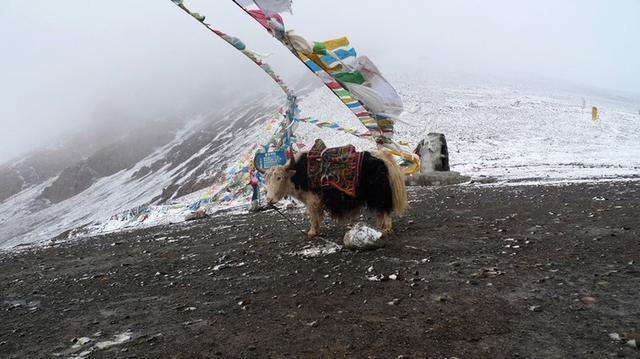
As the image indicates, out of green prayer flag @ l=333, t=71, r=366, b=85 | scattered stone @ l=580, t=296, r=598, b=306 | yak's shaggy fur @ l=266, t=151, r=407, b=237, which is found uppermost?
green prayer flag @ l=333, t=71, r=366, b=85

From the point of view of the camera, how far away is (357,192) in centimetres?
644

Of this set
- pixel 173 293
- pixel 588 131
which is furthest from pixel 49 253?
pixel 588 131

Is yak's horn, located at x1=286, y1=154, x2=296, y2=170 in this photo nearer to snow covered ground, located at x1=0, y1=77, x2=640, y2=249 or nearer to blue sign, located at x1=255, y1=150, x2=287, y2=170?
blue sign, located at x1=255, y1=150, x2=287, y2=170

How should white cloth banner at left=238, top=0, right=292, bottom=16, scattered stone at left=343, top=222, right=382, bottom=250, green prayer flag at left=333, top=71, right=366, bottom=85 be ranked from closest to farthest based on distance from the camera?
scattered stone at left=343, top=222, right=382, bottom=250 → white cloth banner at left=238, top=0, right=292, bottom=16 → green prayer flag at left=333, top=71, right=366, bottom=85

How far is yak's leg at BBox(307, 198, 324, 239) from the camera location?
681 cm

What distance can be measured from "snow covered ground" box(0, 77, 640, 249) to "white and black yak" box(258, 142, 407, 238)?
6.37 meters

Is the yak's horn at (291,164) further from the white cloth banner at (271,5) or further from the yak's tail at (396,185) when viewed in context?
the white cloth banner at (271,5)

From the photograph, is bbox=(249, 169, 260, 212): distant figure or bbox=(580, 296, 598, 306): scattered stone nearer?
bbox=(580, 296, 598, 306): scattered stone

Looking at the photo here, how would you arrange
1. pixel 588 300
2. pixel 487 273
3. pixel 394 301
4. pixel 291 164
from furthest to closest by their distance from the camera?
pixel 291 164 < pixel 487 273 < pixel 394 301 < pixel 588 300

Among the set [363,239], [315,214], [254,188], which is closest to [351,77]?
[315,214]

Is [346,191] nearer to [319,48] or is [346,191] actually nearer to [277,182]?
[277,182]

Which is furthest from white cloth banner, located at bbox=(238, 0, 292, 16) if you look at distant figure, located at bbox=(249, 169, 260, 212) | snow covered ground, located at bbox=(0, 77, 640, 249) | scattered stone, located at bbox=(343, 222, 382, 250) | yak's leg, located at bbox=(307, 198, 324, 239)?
snow covered ground, located at bbox=(0, 77, 640, 249)

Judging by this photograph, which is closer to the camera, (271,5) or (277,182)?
(271,5)

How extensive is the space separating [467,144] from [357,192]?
55.3 ft
